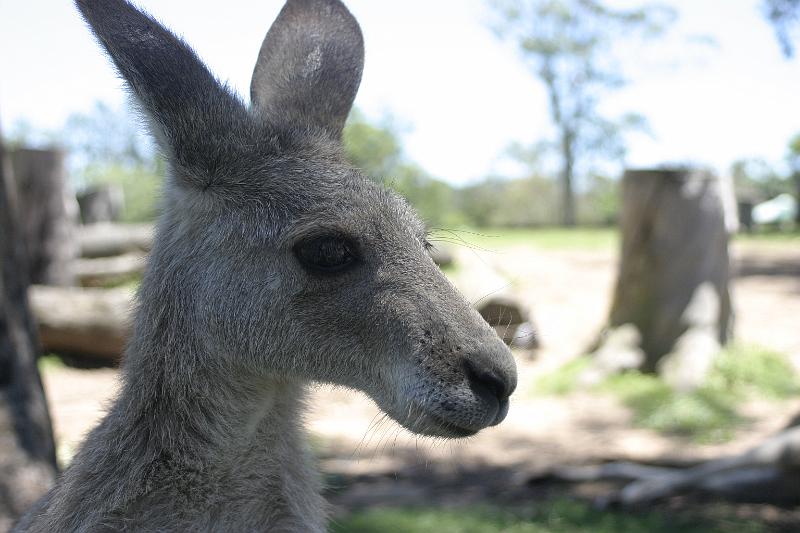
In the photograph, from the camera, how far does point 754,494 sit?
A: 6.05 m

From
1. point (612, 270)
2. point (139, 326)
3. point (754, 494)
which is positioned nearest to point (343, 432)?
point (754, 494)

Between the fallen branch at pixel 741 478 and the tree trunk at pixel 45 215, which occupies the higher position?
the tree trunk at pixel 45 215

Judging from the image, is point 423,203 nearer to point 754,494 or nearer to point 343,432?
point 343,432

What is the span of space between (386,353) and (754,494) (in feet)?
15.4

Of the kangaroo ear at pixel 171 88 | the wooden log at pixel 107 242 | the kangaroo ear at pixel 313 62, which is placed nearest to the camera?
the kangaroo ear at pixel 171 88

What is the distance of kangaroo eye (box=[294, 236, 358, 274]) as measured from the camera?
8.43ft

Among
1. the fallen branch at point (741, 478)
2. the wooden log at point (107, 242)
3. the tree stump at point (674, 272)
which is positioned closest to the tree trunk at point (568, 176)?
the wooden log at point (107, 242)

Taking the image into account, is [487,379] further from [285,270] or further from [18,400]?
[18,400]

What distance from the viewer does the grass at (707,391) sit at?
8359 mm

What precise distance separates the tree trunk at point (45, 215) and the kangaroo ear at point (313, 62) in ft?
34.7

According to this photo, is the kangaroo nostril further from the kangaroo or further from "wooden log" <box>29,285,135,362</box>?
"wooden log" <box>29,285,135,362</box>

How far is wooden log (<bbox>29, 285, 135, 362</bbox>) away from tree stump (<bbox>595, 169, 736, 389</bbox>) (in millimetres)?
6453

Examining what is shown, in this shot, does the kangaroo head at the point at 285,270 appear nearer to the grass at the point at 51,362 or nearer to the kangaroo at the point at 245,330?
the kangaroo at the point at 245,330

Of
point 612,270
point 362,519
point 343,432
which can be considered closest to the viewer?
point 362,519
